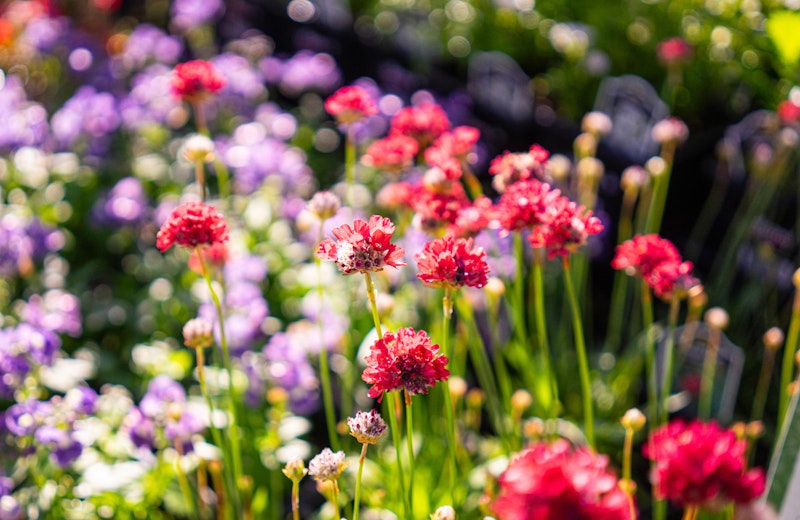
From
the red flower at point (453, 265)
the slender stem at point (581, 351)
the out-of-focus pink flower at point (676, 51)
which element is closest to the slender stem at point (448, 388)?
the red flower at point (453, 265)

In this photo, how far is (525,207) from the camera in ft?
2.89

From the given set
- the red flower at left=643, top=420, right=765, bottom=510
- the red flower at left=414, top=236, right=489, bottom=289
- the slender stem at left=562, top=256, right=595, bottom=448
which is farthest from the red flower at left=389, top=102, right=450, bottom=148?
the red flower at left=643, top=420, right=765, bottom=510

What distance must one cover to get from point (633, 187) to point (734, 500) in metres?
0.95

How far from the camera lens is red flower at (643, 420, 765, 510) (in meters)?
0.57

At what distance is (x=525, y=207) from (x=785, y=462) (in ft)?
1.26

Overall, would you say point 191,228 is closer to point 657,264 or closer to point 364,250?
point 364,250

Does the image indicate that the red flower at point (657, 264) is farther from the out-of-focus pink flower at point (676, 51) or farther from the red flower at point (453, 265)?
the out-of-focus pink flower at point (676, 51)

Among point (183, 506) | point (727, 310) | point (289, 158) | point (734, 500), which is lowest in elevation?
point (183, 506)

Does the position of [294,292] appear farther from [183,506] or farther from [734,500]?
[734,500]

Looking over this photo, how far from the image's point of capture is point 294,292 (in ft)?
5.72

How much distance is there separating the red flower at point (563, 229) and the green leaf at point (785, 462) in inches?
10.8

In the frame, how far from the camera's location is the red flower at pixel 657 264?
3.11 ft

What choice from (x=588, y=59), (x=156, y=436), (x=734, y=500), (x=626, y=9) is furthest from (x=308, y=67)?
(x=734, y=500)

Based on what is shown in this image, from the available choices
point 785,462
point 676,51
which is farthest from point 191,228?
point 676,51
